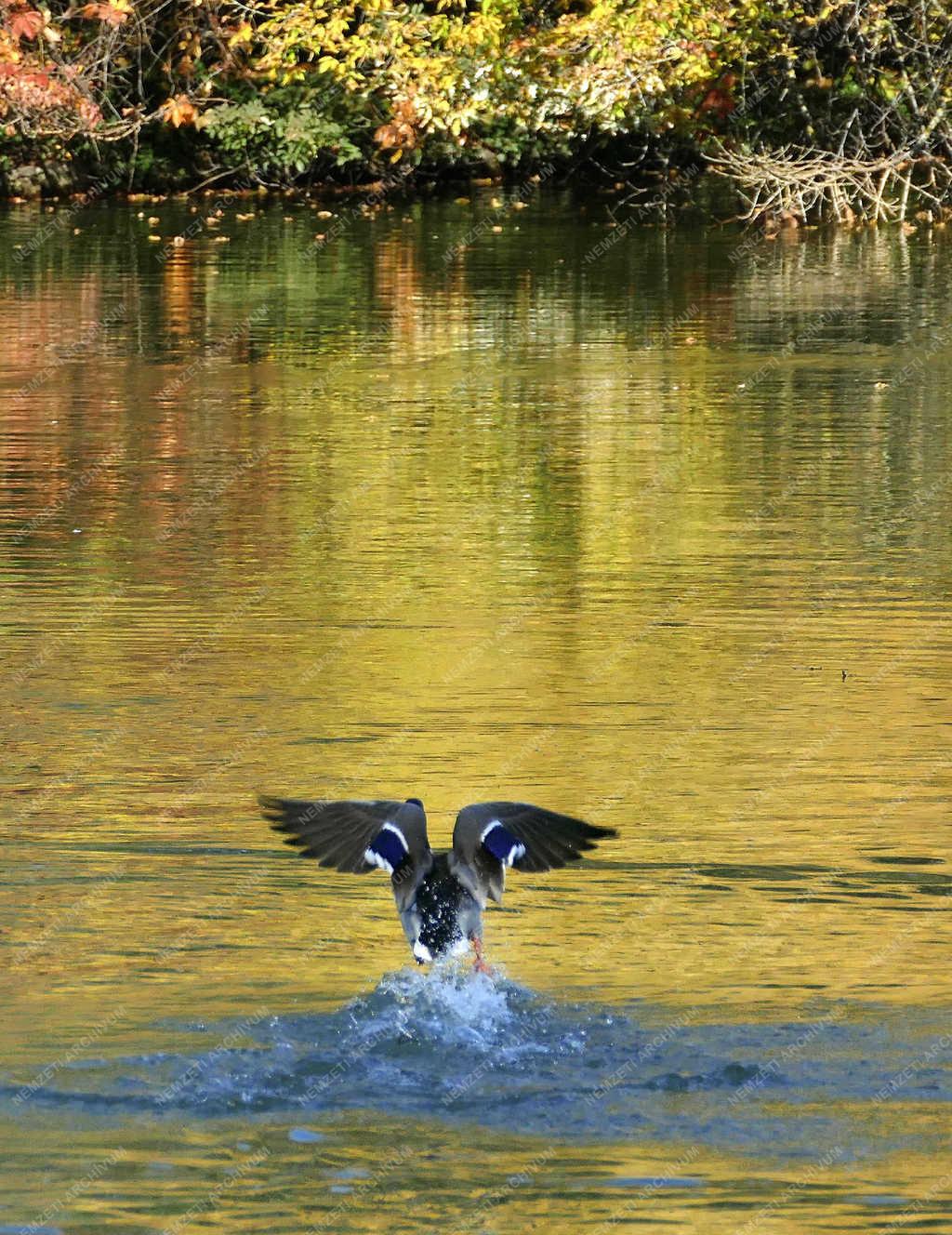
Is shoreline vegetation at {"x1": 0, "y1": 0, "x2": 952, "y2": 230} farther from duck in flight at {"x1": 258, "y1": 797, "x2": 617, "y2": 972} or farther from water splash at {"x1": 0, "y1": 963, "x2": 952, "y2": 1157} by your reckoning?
water splash at {"x1": 0, "y1": 963, "x2": 952, "y2": 1157}

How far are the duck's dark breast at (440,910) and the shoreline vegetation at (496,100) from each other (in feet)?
60.4

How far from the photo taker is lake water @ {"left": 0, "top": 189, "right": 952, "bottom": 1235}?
476 cm

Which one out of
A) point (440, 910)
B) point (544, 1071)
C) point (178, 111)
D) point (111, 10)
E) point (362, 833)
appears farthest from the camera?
point (178, 111)

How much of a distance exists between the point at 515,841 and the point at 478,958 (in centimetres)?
27

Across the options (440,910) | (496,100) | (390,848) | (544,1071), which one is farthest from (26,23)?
(544,1071)

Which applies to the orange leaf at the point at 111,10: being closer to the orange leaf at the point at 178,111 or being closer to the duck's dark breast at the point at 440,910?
the orange leaf at the point at 178,111

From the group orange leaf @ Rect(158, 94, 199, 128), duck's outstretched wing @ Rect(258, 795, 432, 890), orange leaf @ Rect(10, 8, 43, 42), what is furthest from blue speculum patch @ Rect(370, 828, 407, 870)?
orange leaf @ Rect(158, 94, 199, 128)

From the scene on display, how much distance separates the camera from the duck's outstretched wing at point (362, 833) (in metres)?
5.32

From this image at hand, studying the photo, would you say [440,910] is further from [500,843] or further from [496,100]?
[496,100]

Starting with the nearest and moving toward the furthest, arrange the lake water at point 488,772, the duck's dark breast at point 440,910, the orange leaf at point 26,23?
the lake water at point 488,772 < the duck's dark breast at point 440,910 < the orange leaf at point 26,23

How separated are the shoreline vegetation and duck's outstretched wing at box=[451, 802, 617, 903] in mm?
18288

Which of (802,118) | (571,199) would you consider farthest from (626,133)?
(802,118)

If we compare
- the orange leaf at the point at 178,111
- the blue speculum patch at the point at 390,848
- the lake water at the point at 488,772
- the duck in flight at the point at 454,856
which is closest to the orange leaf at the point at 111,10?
the orange leaf at the point at 178,111

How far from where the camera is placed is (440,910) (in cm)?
527
